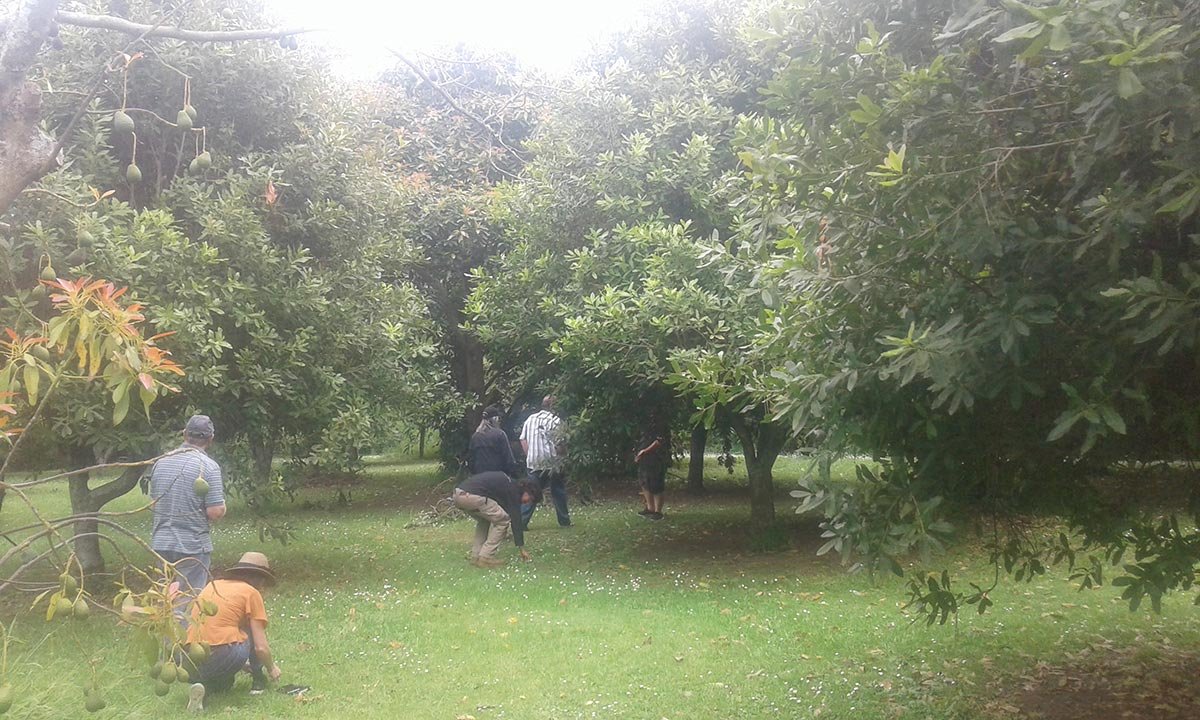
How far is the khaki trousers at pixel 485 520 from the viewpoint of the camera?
10688 millimetres

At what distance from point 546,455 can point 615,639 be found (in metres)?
5.57

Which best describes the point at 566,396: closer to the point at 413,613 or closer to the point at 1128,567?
the point at 413,613

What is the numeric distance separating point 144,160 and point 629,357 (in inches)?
A: 211

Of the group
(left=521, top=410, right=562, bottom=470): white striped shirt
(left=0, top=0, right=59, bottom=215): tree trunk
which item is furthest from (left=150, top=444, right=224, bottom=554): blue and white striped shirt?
(left=521, top=410, right=562, bottom=470): white striped shirt

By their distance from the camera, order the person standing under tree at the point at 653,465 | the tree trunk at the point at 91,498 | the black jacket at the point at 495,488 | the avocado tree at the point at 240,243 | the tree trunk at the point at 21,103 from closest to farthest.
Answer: the tree trunk at the point at 21,103 < the avocado tree at the point at 240,243 < the tree trunk at the point at 91,498 < the black jacket at the point at 495,488 < the person standing under tree at the point at 653,465

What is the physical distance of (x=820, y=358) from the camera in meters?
4.46

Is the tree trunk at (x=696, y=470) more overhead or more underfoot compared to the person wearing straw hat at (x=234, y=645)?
more overhead

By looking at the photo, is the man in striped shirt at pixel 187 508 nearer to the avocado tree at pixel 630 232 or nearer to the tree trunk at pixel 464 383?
the avocado tree at pixel 630 232

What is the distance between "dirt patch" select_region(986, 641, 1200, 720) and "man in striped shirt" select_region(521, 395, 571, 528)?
6.75 meters

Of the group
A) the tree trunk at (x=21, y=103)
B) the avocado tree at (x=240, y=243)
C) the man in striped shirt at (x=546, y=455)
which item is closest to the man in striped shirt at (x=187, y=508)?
the avocado tree at (x=240, y=243)

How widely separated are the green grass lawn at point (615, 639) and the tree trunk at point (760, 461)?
1.67 feet

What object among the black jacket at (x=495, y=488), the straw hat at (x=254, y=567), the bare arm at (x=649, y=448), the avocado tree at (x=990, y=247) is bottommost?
the straw hat at (x=254, y=567)

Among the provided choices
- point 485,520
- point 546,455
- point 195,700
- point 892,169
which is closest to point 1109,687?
point 892,169

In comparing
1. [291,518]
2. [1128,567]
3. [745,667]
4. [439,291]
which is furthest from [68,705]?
[439,291]
